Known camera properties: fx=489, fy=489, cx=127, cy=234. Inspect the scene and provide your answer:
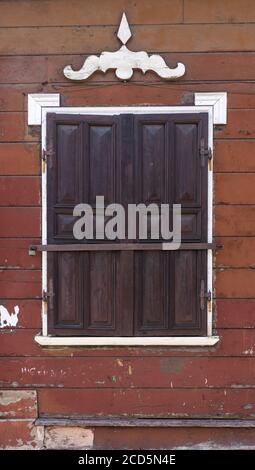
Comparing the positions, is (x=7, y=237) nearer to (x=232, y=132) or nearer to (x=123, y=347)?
(x=123, y=347)

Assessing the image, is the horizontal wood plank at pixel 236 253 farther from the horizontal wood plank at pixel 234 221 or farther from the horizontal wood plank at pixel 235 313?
the horizontal wood plank at pixel 235 313

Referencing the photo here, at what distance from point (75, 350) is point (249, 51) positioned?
7.55 feet

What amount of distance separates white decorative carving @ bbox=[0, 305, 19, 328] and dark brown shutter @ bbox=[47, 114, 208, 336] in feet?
0.82

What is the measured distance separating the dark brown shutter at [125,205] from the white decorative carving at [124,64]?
0.29 metres

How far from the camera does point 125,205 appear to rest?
3.25 metres

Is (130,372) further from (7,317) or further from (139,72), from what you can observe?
(139,72)

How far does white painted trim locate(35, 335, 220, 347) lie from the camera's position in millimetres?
3250

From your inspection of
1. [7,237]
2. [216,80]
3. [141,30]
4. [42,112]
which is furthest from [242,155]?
[7,237]

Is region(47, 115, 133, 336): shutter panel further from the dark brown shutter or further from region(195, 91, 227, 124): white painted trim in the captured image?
region(195, 91, 227, 124): white painted trim

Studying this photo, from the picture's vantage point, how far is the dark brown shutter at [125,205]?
10.6 feet

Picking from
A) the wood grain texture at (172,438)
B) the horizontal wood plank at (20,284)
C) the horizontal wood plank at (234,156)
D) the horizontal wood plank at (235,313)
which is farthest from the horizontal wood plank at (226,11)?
the wood grain texture at (172,438)

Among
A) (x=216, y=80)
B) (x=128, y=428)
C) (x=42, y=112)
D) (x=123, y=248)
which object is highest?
(x=216, y=80)

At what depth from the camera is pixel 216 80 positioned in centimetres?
323

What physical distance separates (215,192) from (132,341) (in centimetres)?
113
